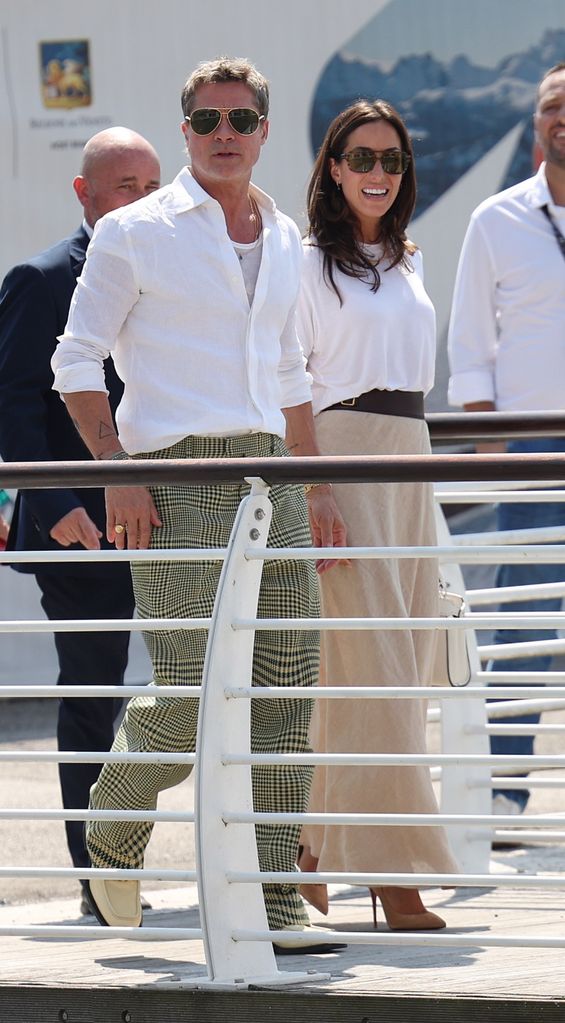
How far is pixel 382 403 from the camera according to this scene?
4.25 meters

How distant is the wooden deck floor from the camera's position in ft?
10.5

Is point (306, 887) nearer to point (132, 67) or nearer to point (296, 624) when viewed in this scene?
point (296, 624)

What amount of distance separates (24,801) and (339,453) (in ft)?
10.6

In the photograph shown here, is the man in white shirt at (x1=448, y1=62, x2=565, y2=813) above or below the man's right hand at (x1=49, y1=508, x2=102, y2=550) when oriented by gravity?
above

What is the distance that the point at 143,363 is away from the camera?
3.76 metres

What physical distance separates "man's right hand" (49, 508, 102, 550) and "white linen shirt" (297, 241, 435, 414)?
2.01 ft

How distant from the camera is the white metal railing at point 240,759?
3271 mm

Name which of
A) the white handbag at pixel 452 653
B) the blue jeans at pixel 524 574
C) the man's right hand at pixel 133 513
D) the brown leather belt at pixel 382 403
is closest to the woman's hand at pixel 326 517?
the brown leather belt at pixel 382 403

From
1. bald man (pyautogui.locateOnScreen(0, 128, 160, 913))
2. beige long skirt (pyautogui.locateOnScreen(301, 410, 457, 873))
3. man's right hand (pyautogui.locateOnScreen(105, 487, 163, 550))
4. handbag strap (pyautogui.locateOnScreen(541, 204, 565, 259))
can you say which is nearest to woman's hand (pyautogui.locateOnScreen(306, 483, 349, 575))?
beige long skirt (pyautogui.locateOnScreen(301, 410, 457, 873))

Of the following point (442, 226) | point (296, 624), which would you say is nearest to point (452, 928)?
point (296, 624)

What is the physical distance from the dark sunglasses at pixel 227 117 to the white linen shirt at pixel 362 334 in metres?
0.59

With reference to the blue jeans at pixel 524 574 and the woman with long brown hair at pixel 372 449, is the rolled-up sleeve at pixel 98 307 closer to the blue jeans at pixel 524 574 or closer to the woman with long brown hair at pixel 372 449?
the woman with long brown hair at pixel 372 449

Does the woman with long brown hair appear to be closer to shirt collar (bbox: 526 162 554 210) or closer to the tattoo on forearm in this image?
the tattoo on forearm

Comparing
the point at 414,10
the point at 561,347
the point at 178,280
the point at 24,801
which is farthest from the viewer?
the point at 414,10
